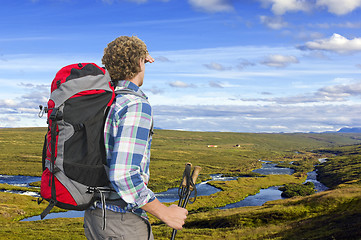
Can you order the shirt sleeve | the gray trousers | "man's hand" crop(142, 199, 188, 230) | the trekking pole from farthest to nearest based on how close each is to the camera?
the trekking pole < the gray trousers < "man's hand" crop(142, 199, 188, 230) < the shirt sleeve

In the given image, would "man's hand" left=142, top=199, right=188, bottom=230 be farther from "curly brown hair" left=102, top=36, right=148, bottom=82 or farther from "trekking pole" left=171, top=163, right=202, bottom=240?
"curly brown hair" left=102, top=36, right=148, bottom=82

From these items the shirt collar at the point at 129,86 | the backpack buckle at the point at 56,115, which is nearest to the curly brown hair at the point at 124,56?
the shirt collar at the point at 129,86

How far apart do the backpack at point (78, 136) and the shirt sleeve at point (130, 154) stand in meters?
0.29

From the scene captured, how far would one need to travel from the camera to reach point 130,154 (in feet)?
11.5

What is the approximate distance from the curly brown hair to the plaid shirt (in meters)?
0.51

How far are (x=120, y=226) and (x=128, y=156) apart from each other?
3.19 ft

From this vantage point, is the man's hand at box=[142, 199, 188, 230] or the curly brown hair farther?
the curly brown hair

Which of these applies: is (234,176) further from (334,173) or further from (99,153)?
(99,153)

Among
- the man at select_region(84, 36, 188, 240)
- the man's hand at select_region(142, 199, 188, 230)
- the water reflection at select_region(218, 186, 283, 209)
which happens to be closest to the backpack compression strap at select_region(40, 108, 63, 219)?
the man at select_region(84, 36, 188, 240)

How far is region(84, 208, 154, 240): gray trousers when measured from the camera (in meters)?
3.91

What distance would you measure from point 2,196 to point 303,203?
171 feet

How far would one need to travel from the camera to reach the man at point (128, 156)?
3.51 meters

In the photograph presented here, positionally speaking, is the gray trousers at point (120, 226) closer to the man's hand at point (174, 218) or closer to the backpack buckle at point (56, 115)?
the man's hand at point (174, 218)

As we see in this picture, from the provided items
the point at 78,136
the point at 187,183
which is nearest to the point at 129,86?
the point at 78,136
